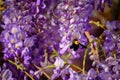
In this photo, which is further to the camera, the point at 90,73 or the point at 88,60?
the point at 88,60

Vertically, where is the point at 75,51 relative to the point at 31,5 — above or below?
below

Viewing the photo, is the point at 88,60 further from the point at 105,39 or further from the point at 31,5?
the point at 31,5

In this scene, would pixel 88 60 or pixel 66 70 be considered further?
pixel 88 60

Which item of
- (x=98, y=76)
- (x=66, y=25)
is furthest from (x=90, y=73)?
(x=66, y=25)

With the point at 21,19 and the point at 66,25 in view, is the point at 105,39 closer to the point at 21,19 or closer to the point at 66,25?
the point at 66,25

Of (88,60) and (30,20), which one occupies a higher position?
(30,20)

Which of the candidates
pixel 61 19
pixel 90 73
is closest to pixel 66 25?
pixel 61 19
